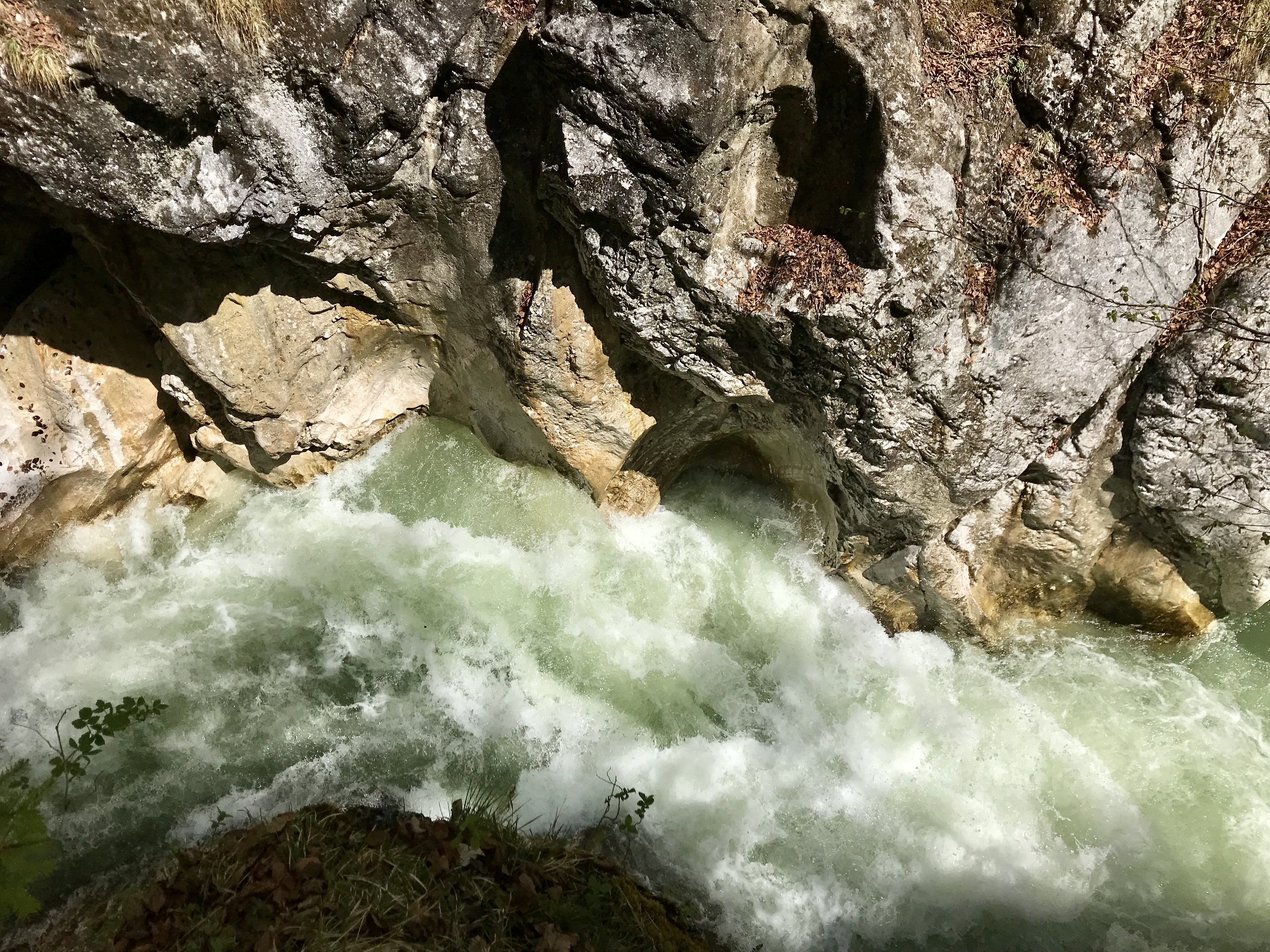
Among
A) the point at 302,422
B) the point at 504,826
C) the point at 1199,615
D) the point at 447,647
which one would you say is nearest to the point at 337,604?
the point at 447,647

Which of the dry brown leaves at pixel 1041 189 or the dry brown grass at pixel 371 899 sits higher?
the dry brown leaves at pixel 1041 189

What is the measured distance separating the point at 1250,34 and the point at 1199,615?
4.01 metres

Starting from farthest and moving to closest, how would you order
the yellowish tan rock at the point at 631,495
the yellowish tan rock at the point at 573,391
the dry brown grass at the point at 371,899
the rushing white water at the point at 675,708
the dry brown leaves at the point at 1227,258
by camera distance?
the yellowish tan rock at the point at 631,495
the yellowish tan rock at the point at 573,391
the rushing white water at the point at 675,708
the dry brown leaves at the point at 1227,258
the dry brown grass at the point at 371,899

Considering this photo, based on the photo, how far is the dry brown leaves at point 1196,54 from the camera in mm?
4332

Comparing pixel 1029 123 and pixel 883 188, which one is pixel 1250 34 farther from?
pixel 883 188

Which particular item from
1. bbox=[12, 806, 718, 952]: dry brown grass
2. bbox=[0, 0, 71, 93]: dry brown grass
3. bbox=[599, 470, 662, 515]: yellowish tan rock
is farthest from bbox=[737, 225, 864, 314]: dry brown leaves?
bbox=[0, 0, 71, 93]: dry brown grass

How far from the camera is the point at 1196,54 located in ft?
14.3

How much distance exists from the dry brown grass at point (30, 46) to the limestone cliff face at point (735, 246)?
0.02 meters

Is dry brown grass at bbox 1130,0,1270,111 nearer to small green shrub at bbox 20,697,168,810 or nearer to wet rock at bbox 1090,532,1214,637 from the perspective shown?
wet rock at bbox 1090,532,1214,637

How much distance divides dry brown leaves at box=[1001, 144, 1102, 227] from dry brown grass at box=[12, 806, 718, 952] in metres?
4.62

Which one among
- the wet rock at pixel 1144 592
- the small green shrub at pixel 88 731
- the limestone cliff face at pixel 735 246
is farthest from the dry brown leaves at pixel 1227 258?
the small green shrub at pixel 88 731

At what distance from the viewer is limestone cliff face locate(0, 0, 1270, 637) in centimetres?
415

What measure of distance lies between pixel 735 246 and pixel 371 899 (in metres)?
4.11

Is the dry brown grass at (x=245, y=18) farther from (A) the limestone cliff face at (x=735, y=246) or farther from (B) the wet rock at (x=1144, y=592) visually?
(B) the wet rock at (x=1144, y=592)
